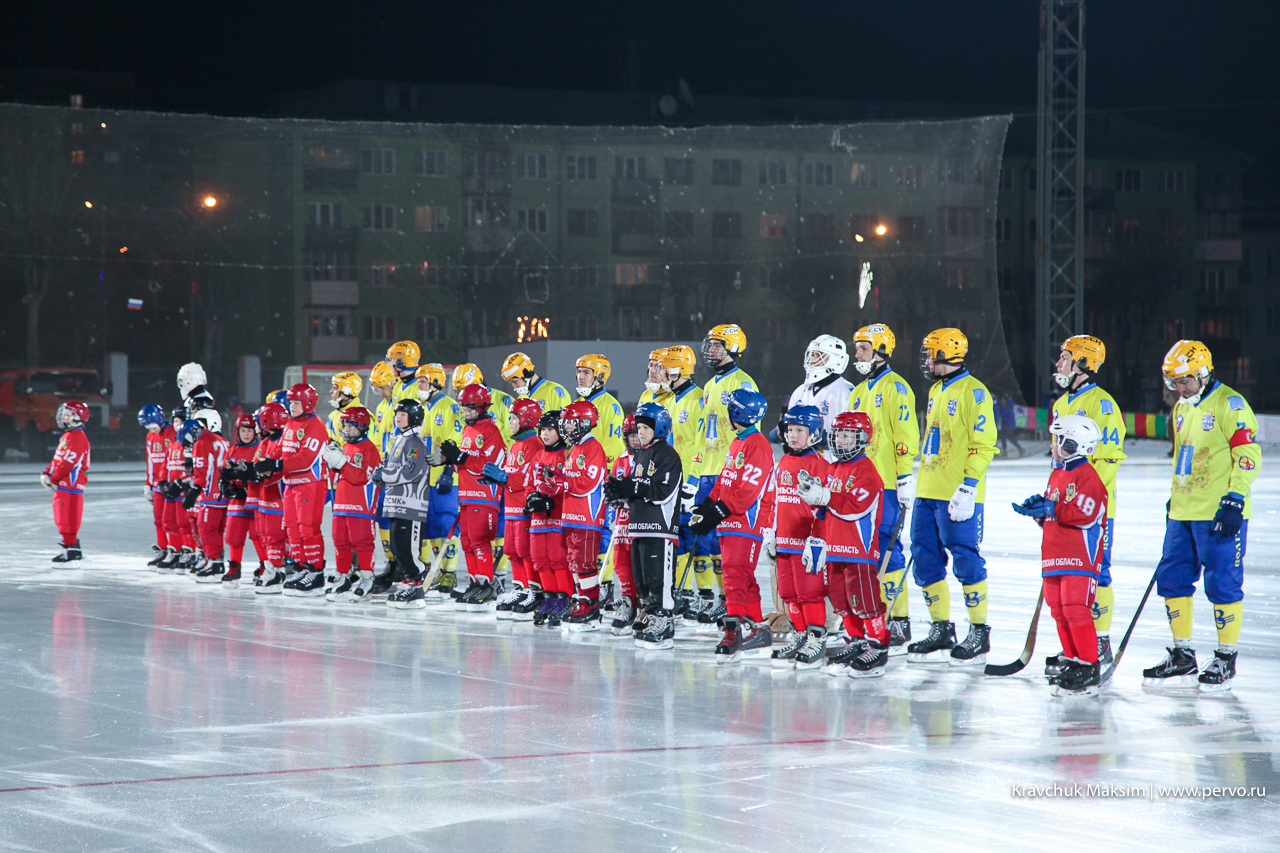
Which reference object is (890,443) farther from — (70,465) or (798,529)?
(70,465)

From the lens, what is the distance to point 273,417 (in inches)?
417

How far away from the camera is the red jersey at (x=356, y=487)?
10055mm

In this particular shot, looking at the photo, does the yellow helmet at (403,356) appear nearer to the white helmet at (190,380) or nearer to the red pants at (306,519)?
the red pants at (306,519)

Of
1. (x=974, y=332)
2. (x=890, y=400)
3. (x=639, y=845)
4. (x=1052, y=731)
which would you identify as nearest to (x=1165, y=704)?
(x=1052, y=731)

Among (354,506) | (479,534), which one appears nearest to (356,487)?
(354,506)

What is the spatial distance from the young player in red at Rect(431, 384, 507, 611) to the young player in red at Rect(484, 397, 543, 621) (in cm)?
33

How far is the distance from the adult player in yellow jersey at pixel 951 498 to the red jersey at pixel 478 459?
350 cm

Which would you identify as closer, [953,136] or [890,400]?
[890,400]

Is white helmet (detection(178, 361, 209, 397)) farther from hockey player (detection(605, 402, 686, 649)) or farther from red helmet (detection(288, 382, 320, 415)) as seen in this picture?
hockey player (detection(605, 402, 686, 649))

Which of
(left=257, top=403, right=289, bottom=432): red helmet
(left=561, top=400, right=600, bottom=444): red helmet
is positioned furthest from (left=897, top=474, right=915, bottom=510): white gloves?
(left=257, top=403, right=289, bottom=432): red helmet

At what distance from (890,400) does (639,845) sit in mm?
4395

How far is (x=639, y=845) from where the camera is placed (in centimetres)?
408

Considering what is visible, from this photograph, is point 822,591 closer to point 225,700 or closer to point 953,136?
point 225,700

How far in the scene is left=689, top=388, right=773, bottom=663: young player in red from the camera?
24.9 feet
